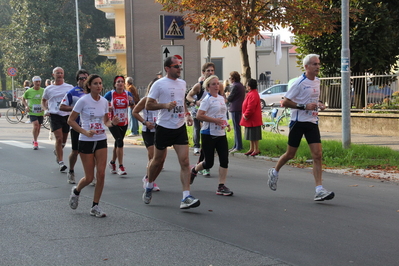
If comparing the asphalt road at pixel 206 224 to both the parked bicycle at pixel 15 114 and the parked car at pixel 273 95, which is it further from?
the parked car at pixel 273 95

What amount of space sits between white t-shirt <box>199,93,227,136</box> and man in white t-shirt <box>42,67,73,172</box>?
12.2 ft

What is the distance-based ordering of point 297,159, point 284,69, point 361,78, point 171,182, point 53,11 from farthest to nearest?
1. point 284,69
2. point 53,11
3. point 361,78
4. point 297,159
5. point 171,182

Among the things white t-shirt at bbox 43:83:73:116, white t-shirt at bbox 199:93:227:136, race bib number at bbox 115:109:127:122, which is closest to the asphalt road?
white t-shirt at bbox 199:93:227:136

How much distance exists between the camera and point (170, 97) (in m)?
7.16

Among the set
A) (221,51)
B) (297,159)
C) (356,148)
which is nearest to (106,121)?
(297,159)

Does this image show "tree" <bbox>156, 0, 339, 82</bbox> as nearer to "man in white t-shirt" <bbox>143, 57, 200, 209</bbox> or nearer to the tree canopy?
the tree canopy

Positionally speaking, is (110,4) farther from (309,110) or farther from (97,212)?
(97,212)

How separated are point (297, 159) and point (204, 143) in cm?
390

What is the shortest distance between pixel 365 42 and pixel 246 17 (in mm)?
4869

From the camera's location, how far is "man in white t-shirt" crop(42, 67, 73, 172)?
10.7 m

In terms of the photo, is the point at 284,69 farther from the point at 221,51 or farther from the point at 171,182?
the point at 171,182

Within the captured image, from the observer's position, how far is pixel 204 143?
8352 mm

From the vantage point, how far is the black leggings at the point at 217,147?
8156 millimetres

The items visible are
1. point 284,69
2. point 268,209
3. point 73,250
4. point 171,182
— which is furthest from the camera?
point 284,69
